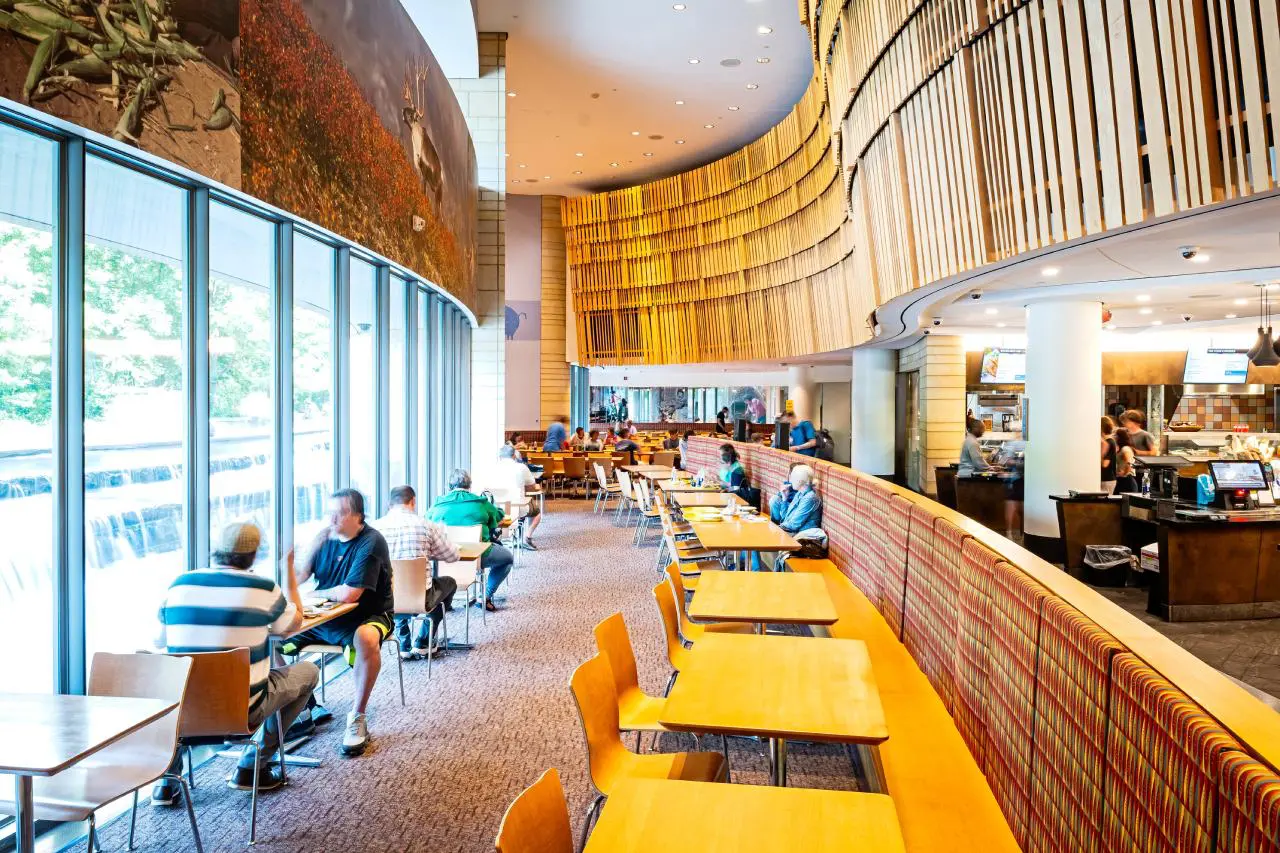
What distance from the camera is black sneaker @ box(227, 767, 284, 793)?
368 centimetres

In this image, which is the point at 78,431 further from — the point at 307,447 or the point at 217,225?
the point at 307,447

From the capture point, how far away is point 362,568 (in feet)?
14.4

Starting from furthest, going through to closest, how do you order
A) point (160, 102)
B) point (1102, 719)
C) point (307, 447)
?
point (307, 447) < point (160, 102) < point (1102, 719)

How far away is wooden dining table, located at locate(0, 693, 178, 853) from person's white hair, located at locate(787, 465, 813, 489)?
536cm

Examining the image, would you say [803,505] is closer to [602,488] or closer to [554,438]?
[602,488]

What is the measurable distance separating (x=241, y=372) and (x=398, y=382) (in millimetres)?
3481

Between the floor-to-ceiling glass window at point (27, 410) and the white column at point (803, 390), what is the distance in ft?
55.7

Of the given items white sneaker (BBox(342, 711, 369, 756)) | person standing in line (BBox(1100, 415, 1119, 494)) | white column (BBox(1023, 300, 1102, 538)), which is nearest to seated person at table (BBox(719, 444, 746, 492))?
white column (BBox(1023, 300, 1102, 538))

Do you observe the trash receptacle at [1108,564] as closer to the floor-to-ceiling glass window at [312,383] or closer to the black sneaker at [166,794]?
the floor-to-ceiling glass window at [312,383]

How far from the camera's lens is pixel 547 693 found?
5.03 meters

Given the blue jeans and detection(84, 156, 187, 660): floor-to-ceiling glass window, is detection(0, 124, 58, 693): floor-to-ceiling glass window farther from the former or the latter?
the blue jeans

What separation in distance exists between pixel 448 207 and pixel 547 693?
17.5ft

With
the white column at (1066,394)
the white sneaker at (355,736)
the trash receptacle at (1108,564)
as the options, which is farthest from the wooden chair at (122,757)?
the white column at (1066,394)

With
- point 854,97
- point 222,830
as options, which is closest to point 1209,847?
point 222,830
